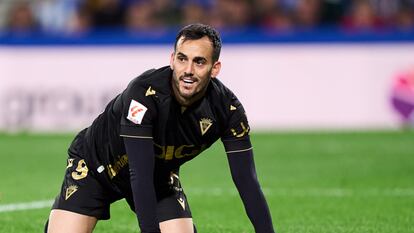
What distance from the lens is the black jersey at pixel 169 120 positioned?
20.4 ft

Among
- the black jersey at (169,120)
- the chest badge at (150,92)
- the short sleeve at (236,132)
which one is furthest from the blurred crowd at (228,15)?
the chest badge at (150,92)

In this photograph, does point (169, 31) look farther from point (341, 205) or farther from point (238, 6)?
point (341, 205)

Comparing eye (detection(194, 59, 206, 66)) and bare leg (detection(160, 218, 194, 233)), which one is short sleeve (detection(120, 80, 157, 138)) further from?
bare leg (detection(160, 218, 194, 233))

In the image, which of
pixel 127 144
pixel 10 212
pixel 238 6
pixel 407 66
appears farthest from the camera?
Result: pixel 238 6

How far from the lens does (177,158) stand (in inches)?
264

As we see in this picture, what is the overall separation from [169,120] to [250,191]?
0.66m

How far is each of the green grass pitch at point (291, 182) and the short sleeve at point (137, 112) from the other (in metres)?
2.30

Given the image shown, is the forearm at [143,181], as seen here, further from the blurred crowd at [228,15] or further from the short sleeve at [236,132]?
the blurred crowd at [228,15]

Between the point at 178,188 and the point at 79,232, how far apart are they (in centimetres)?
75

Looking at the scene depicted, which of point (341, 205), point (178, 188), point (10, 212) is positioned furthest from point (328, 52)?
point (178, 188)

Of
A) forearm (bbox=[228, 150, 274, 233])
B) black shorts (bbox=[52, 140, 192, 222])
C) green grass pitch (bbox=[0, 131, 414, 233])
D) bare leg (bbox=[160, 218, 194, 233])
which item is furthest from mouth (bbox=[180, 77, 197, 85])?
green grass pitch (bbox=[0, 131, 414, 233])

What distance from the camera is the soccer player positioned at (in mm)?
6090

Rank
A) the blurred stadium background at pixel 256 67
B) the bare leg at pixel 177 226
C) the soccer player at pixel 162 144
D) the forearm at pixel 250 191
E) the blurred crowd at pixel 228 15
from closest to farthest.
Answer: the soccer player at pixel 162 144, the forearm at pixel 250 191, the bare leg at pixel 177 226, the blurred stadium background at pixel 256 67, the blurred crowd at pixel 228 15

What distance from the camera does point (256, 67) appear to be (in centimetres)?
1717
